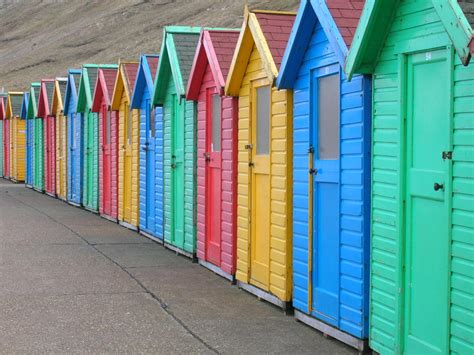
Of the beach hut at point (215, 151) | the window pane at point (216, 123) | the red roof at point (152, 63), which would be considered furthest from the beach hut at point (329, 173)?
the red roof at point (152, 63)

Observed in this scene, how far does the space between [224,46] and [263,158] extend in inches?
88.6

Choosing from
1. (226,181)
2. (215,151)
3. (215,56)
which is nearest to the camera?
(226,181)

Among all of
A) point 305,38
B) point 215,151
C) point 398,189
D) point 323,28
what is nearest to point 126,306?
point 215,151

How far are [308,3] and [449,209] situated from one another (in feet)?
9.32

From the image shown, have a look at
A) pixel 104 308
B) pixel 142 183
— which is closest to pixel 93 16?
pixel 142 183

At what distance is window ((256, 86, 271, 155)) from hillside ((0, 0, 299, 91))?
56.9 metres

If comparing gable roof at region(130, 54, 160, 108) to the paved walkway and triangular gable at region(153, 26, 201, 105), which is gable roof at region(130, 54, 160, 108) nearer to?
triangular gable at region(153, 26, 201, 105)

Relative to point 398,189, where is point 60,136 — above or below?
above

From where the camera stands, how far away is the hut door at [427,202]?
226 inches

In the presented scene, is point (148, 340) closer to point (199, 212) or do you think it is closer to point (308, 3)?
point (308, 3)

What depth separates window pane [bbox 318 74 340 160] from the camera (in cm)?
752

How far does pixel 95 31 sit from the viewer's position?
299 ft

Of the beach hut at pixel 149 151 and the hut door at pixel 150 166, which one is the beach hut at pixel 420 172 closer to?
the beach hut at pixel 149 151

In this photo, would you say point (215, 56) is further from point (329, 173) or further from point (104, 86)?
point (104, 86)
